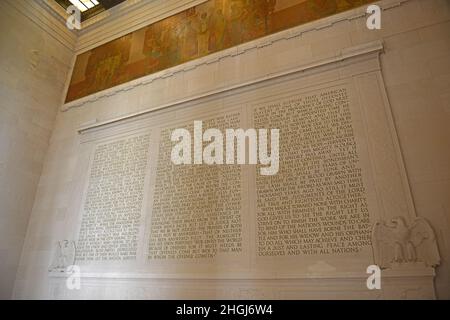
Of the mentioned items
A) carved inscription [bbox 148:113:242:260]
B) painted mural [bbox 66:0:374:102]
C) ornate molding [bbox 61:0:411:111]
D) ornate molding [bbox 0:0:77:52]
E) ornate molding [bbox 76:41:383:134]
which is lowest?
carved inscription [bbox 148:113:242:260]

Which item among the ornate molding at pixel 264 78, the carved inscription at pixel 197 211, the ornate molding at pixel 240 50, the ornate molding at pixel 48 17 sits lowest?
the carved inscription at pixel 197 211

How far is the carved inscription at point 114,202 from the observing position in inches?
217

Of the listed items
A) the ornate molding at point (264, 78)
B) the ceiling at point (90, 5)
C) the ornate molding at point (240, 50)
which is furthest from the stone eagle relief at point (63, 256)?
the ceiling at point (90, 5)

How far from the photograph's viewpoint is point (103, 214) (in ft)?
19.5

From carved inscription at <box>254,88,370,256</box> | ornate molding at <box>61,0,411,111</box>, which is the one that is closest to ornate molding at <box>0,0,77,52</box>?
ornate molding at <box>61,0,411,111</box>

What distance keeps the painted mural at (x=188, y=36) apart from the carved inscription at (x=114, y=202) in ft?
7.18

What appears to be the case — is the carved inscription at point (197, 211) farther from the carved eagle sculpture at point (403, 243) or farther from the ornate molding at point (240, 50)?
the carved eagle sculpture at point (403, 243)

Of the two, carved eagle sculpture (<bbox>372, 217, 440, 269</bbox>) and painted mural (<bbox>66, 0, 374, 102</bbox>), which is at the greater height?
painted mural (<bbox>66, 0, 374, 102</bbox>)

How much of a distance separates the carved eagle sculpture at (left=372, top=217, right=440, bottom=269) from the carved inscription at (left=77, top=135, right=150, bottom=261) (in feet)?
13.1

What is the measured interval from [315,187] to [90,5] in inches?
333

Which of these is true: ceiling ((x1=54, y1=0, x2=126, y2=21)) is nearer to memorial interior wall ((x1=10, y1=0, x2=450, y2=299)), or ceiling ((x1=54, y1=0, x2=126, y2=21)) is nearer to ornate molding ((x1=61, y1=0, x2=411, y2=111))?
ornate molding ((x1=61, y1=0, x2=411, y2=111))

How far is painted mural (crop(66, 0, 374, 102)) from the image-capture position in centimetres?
602

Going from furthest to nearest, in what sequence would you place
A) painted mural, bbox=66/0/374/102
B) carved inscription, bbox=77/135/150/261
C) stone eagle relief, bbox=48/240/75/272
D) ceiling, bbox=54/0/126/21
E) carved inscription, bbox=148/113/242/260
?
ceiling, bbox=54/0/126/21 → painted mural, bbox=66/0/374/102 → stone eagle relief, bbox=48/240/75/272 → carved inscription, bbox=77/135/150/261 → carved inscription, bbox=148/113/242/260
